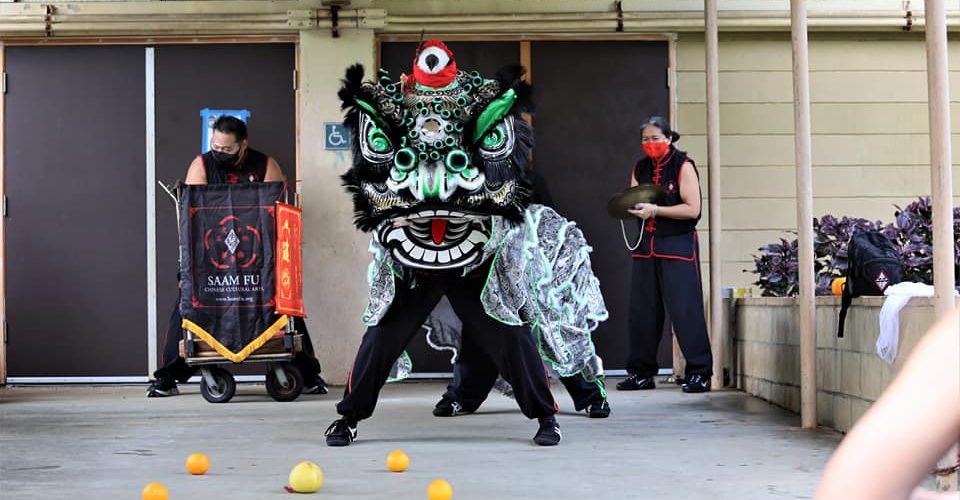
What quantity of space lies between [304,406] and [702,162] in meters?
3.63

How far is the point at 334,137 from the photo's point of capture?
9242 mm

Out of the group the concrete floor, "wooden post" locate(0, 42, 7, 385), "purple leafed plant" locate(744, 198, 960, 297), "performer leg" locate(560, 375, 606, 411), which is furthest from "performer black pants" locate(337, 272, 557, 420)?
"wooden post" locate(0, 42, 7, 385)

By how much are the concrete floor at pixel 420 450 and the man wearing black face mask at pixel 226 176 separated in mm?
420

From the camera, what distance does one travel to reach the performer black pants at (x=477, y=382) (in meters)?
6.48

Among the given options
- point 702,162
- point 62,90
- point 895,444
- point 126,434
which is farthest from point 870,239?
point 62,90

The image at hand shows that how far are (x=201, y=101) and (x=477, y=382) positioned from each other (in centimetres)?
378

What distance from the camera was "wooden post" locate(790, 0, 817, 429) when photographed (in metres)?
5.70

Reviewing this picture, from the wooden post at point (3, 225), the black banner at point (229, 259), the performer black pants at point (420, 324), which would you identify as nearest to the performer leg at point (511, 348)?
the performer black pants at point (420, 324)

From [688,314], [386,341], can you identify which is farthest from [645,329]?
[386,341]

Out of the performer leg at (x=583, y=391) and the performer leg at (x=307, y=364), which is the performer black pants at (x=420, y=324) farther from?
the performer leg at (x=307, y=364)

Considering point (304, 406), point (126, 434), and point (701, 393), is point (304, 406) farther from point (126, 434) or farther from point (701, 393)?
point (701, 393)

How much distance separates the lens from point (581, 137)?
9.46 metres

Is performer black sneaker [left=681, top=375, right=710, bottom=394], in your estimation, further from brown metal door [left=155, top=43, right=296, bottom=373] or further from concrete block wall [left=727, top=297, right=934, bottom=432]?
brown metal door [left=155, top=43, right=296, bottom=373]

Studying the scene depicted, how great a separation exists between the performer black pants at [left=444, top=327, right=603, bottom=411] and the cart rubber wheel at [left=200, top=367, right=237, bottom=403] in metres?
1.71
